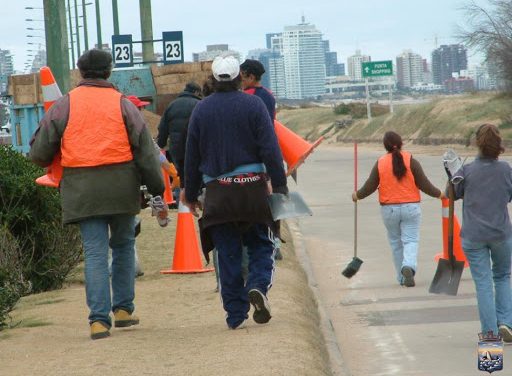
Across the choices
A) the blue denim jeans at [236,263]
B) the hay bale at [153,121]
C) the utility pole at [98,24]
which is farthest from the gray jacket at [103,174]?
the utility pole at [98,24]

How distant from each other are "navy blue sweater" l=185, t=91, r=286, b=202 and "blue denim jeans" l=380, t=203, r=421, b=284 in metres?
4.60

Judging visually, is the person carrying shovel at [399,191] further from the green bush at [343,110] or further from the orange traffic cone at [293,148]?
the green bush at [343,110]

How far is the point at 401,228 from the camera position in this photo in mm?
13859

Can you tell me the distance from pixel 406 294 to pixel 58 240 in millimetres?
3229

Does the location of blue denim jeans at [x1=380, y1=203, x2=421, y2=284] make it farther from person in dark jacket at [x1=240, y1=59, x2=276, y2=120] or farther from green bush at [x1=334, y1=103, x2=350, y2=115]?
green bush at [x1=334, y1=103, x2=350, y2=115]

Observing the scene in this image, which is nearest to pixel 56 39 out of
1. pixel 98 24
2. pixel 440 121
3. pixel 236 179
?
pixel 236 179

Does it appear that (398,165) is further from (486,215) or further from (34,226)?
(486,215)

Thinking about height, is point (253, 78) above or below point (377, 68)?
above

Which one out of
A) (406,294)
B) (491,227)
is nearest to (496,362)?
(491,227)

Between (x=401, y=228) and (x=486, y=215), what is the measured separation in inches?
171

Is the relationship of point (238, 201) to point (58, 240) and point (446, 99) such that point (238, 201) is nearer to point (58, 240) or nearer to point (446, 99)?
point (58, 240)

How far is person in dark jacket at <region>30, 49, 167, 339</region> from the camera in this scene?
9203 mm

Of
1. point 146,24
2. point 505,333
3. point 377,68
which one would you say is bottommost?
point 505,333

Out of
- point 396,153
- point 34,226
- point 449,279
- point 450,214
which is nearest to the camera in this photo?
point 450,214
